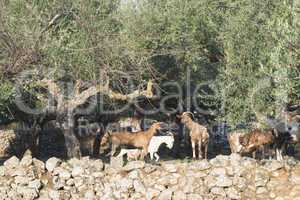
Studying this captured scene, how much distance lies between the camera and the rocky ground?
2167cm

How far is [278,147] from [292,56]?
25.3 feet

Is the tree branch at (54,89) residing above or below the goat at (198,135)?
above

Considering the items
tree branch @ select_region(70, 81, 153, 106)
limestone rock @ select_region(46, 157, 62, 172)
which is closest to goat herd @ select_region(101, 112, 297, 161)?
tree branch @ select_region(70, 81, 153, 106)

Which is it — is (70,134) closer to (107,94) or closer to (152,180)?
(107,94)

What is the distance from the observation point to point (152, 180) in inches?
863

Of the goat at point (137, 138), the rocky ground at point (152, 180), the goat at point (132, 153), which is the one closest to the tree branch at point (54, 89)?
the goat at point (137, 138)

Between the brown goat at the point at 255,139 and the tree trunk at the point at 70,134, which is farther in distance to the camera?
the tree trunk at the point at 70,134

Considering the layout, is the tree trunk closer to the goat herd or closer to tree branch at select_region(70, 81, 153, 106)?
tree branch at select_region(70, 81, 153, 106)

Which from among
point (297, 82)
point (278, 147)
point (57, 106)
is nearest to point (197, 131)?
point (278, 147)

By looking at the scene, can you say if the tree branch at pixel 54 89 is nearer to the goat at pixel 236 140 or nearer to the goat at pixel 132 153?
the goat at pixel 132 153

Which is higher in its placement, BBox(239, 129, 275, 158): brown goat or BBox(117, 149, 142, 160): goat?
BBox(239, 129, 275, 158): brown goat

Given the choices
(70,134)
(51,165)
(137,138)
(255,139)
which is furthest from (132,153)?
(255,139)

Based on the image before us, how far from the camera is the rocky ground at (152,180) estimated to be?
21672 millimetres

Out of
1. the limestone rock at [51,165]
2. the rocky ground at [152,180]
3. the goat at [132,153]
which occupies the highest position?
the goat at [132,153]
